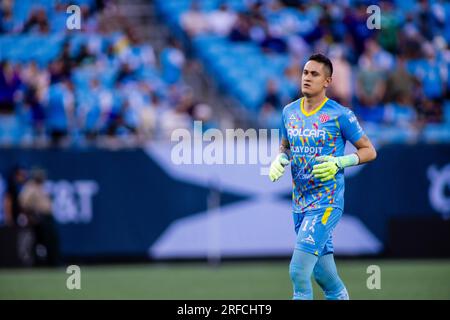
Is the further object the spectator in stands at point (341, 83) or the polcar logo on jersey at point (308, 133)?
the spectator in stands at point (341, 83)

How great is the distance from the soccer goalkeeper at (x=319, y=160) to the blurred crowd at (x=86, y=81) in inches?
373

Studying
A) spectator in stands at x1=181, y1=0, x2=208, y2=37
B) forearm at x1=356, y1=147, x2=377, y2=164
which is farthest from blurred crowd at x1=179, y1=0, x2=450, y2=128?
forearm at x1=356, y1=147, x2=377, y2=164

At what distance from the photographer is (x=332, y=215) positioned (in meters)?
10.2

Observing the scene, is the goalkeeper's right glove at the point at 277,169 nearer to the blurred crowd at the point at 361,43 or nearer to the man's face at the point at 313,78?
the man's face at the point at 313,78

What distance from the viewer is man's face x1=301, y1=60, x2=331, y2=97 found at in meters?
10.1

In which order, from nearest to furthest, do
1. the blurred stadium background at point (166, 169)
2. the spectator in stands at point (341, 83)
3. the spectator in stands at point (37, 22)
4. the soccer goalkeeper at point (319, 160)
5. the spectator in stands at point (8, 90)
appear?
the soccer goalkeeper at point (319, 160) → the blurred stadium background at point (166, 169) → the spectator in stands at point (341, 83) → the spectator in stands at point (8, 90) → the spectator in stands at point (37, 22)

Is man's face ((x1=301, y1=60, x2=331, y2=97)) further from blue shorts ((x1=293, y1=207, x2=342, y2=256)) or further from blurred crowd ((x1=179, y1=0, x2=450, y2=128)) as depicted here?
blurred crowd ((x1=179, y1=0, x2=450, y2=128))

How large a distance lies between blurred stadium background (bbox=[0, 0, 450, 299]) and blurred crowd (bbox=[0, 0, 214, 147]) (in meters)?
0.03

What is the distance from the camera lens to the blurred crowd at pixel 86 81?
19.5 meters

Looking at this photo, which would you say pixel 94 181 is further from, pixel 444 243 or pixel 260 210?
pixel 444 243

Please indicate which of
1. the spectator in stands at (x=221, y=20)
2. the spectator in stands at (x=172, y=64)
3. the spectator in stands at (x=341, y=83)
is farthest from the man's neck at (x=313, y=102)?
the spectator in stands at (x=221, y=20)

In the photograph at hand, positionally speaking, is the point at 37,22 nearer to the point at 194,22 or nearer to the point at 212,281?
the point at 194,22

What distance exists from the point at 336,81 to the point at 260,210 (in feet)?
10.2

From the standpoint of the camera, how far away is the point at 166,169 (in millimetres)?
19469
